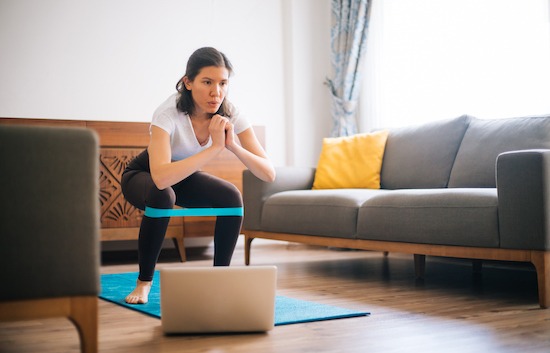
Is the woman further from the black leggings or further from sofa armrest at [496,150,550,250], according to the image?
sofa armrest at [496,150,550,250]

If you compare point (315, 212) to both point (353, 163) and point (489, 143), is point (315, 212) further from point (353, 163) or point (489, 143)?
point (489, 143)

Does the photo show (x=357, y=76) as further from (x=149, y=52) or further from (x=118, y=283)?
(x=118, y=283)

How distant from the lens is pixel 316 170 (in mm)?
4234

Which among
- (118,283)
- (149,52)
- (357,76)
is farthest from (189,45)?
(118,283)

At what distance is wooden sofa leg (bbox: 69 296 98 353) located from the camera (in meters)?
1.44

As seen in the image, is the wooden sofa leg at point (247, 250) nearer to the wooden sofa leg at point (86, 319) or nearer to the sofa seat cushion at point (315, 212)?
the sofa seat cushion at point (315, 212)

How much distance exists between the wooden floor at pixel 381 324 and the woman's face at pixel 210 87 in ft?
2.71

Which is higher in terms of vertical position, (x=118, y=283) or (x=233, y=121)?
(x=233, y=121)

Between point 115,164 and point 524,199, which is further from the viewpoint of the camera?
point 115,164

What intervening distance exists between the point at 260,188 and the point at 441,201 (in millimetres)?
1389

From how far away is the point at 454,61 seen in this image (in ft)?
13.9

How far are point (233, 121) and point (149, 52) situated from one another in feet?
7.54

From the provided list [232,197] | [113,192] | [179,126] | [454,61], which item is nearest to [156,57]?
[113,192]

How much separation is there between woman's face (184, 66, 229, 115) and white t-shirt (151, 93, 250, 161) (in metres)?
0.10
